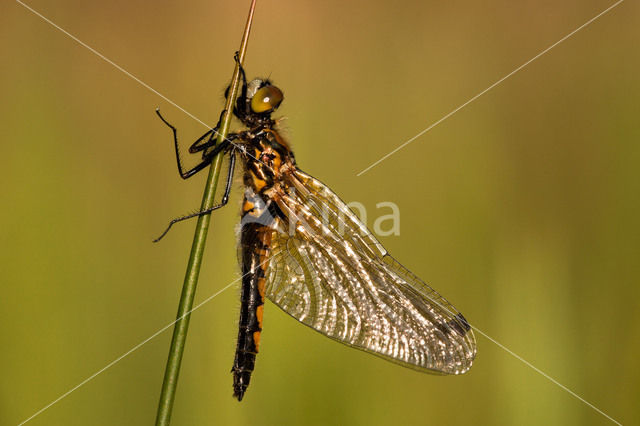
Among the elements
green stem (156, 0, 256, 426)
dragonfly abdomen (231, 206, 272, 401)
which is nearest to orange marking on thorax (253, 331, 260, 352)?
dragonfly abdomen (231, 206, 272, 401)

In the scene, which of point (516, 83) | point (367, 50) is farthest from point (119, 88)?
point (516, 83)

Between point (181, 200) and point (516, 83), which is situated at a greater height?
point (516, 83)

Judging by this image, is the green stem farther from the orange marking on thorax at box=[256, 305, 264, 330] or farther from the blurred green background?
the orange marking on thorax at box=[256, 305, 264, 330]

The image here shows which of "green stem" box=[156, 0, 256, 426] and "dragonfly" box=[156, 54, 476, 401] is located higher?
"dragonfly" box=[156, 54, 476, 401]

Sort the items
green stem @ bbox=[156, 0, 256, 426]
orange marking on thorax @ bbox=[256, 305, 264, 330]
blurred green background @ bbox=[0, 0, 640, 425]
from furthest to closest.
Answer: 1. orange marking on thorax @ bbox=[256, 305, 264, 330]
2. blurred green background @ bbox=[0, 0, 640, 425]
3. green stem @ bbox=[156, 0, 256, 426]

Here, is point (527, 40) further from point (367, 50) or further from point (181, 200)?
point (181, 200)
